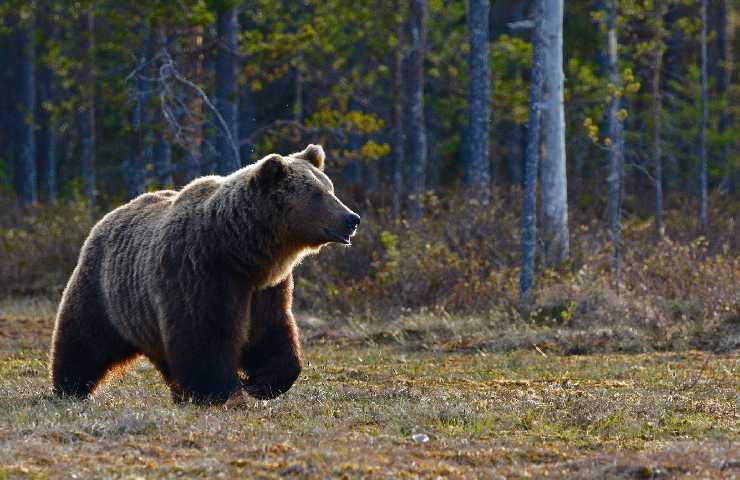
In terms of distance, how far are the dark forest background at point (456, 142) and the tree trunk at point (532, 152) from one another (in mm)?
25

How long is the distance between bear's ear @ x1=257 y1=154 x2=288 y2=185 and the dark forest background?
20.7 feet

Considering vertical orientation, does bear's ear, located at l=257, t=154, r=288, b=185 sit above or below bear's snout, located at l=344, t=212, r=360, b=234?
above

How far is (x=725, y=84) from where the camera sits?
113ft

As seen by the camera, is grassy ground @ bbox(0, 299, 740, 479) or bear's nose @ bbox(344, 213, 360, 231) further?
bear's nose @ bbox(344, 213, 360, 231)

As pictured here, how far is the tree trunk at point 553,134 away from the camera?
17.4 meters

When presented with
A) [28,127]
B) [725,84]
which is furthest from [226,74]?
[28,127]

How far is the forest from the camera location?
7203 millimetres

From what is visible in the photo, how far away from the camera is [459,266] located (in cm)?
1630

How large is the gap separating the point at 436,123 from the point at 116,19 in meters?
19.8

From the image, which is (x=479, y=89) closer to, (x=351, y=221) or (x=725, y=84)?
(x=725, y=84)

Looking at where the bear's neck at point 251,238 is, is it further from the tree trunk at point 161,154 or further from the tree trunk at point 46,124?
the tree trunk at point 46,124

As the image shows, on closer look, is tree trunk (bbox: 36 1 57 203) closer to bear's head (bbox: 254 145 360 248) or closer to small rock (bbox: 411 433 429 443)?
bear's head (bbox: 254 145 360 248)

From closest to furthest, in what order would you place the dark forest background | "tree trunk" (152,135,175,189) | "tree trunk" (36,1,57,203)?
the dark forest background, "tree trunk" (152,135,175,189), "tree trunk" (36,1,57,203)

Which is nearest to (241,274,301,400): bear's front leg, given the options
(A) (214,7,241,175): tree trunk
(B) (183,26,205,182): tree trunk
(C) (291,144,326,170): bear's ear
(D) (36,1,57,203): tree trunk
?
(C) (291,144,326,170): bear's ear
